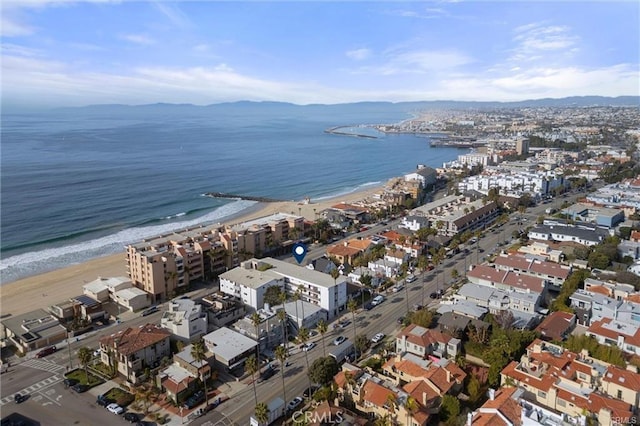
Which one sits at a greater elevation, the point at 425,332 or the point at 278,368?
the point at 425,332

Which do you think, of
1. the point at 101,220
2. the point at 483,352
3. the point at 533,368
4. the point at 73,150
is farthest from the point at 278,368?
the point at 73,150

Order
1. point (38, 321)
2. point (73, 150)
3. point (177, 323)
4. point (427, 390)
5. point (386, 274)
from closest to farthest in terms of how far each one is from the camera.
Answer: point (427, 390)
point (177, 323)
point (38, 321)
point (386, 274)
point (73, 150)

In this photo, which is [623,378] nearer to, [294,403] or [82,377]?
[294,403]

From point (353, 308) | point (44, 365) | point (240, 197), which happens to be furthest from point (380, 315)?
point (240, 197)

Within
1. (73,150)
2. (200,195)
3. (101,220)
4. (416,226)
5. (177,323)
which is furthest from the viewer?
(73,150)

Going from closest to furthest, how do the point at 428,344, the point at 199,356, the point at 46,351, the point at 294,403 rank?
the point at 294,403
the point at 199,356
the point at 428,344
the point at 46,351

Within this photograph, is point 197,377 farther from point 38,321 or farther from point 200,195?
point 200,195

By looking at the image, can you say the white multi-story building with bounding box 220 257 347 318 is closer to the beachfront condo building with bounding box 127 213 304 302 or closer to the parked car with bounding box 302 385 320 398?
the beachfront condo building with bounding box 127 213 304 302
